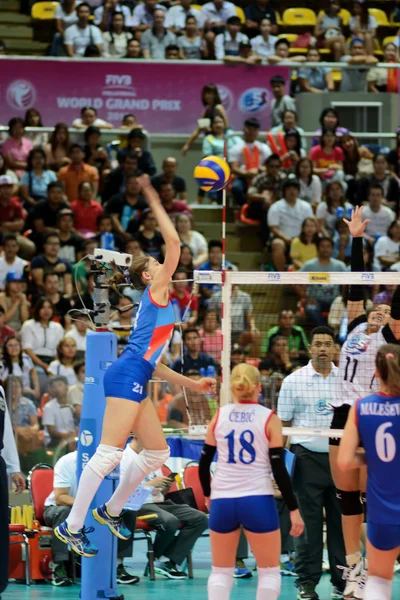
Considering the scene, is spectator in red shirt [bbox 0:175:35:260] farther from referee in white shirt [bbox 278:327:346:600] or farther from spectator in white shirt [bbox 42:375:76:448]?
referee in white shirt [bbox 278:327:346:600]

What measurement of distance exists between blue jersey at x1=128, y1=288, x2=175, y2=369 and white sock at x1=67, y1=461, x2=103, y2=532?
101cm

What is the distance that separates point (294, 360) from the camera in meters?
15.2

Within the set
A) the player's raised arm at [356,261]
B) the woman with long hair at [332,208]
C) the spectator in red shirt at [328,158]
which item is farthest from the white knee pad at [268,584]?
the spectator in red shirt at [328,158]

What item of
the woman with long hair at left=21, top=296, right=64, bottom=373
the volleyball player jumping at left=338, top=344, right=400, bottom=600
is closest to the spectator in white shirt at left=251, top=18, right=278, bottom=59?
the woman with long hair at left=21, top=296, right=64, bottom=373

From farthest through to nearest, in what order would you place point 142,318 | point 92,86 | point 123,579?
point 92,86 → point 123,579 → point 142,318

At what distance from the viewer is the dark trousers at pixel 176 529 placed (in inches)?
452

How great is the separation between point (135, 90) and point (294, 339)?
261 inches

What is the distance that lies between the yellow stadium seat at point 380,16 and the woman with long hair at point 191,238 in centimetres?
828

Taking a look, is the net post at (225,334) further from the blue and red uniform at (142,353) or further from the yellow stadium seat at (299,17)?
the yellow stadium seat at (299,17)

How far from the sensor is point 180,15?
71.5ft

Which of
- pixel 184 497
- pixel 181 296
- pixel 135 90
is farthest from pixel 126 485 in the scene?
pixel 135 90

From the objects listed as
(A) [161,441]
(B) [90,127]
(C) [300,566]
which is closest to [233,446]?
(A) [161,441]

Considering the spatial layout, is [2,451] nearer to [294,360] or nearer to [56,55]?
[294,360]

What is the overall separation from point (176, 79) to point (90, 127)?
2227mm
